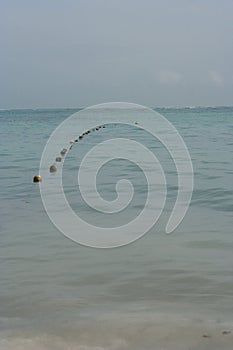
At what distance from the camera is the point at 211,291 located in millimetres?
5449

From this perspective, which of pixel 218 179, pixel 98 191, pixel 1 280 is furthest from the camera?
pixel 218 179

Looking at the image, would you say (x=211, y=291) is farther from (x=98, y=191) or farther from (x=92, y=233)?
(x=98, y=191)

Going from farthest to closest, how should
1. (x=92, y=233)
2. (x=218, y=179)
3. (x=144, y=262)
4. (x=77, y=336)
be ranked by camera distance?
(x=218, y=179) → (x=92, y=233) → (x=144, y=262) → (x=77, y=336)

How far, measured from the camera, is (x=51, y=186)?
14266mm

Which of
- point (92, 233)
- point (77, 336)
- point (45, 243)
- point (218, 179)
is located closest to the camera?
point (77, 336)

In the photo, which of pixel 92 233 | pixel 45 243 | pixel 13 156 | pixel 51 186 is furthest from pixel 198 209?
pixel 13 156

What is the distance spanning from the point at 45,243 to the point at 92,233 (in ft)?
2.84

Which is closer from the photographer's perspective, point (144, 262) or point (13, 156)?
point (144, 262)

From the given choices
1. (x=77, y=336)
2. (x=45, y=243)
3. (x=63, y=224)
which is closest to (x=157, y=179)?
(x=63, y=224)

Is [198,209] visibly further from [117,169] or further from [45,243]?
[117,169]

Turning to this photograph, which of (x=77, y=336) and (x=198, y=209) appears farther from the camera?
(x=198, y=209)

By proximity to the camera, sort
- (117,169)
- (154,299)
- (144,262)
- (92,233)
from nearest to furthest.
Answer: (154,299), (144,262), (92,233), (117,169)

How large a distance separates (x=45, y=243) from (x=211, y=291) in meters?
2.96

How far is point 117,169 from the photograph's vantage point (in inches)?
695
